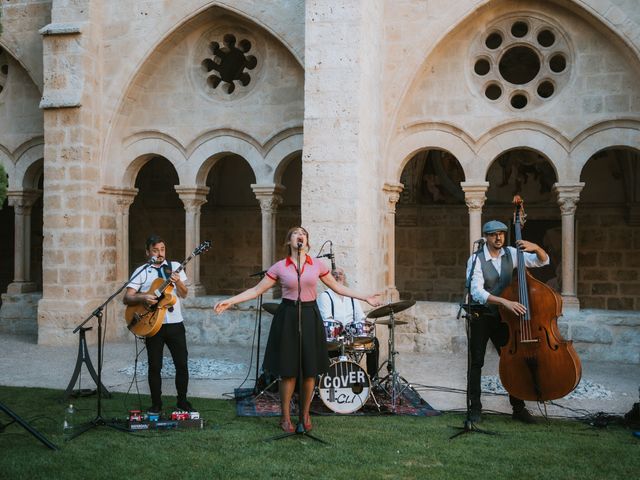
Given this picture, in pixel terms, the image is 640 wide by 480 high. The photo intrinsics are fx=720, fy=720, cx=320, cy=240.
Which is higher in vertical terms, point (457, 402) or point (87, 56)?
point (87, 56)

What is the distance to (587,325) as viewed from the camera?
866cm

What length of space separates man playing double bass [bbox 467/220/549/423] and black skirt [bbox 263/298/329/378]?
124cm

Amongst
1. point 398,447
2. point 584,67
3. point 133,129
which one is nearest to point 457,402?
point 398,447

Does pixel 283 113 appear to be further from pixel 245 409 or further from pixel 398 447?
pixel 398 447

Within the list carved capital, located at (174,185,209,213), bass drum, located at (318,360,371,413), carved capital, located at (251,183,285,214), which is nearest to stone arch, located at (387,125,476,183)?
carved capital, located at (251,183,285,214)

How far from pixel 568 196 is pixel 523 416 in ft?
13.4

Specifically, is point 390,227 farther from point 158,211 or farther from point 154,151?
point 158,211

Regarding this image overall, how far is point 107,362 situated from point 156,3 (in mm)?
4953

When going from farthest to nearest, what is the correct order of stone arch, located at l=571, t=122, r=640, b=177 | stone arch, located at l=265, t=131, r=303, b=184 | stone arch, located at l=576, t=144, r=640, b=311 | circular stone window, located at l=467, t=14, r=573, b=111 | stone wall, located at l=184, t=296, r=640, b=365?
stone arch, located at l=576, t=144, r=640, b=311 < stone arch, located at l=265, t=131, r=303, b=184 < circular stone window, located at l=467, t=14, r=573, b=111 < stone arch, located at l=571, t=122, r=640, b=177 < stone wall, located at l=184, t=296, r=640, b=365

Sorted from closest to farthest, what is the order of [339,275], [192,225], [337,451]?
[337,451]
[339,275]
[192,225]

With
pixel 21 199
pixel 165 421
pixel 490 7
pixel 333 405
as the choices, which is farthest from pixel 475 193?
pixel 21 199

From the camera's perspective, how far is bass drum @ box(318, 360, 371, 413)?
19.1 ft

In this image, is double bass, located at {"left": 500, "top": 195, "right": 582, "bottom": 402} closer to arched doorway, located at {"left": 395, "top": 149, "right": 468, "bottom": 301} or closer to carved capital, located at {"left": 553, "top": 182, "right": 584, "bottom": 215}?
carved capital, located at {"left": 553, "top": 182, "right": 584, "bottom": 215}

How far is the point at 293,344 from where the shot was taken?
513cm
